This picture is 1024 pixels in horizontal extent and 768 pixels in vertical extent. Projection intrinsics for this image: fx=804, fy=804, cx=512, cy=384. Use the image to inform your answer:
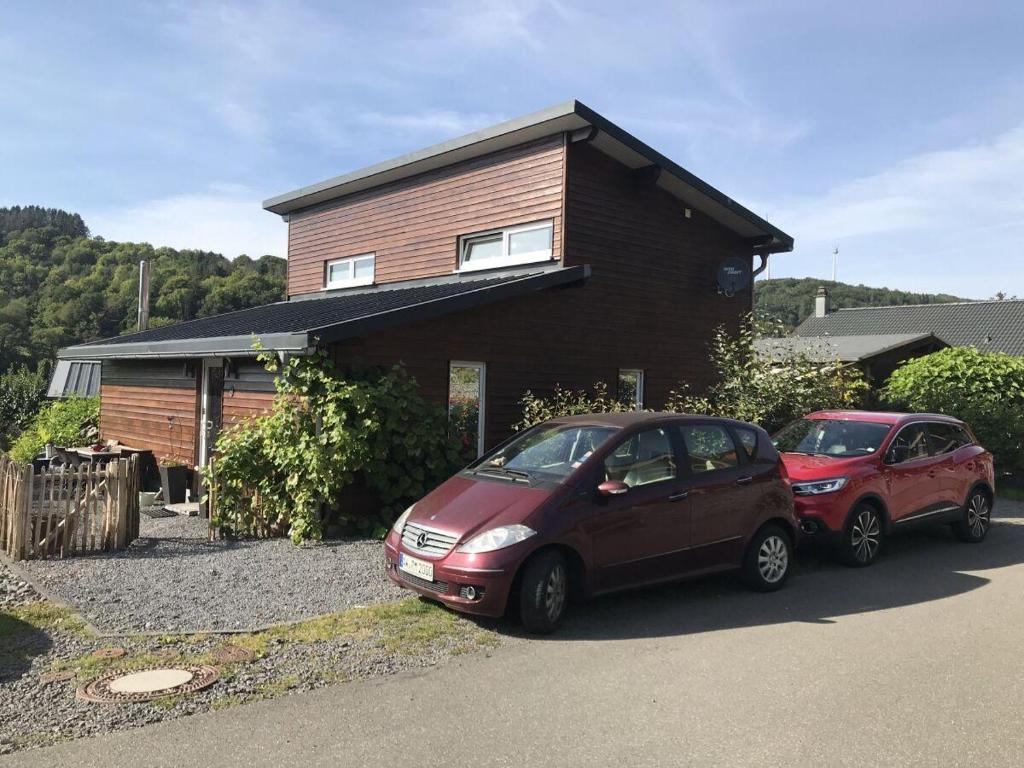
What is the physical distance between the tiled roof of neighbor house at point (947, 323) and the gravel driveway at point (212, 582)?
3266 cm

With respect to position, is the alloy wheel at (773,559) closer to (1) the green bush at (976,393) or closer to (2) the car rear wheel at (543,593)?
(2) the car rear wheel at (543,593)

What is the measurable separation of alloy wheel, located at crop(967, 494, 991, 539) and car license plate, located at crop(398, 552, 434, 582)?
7.69m

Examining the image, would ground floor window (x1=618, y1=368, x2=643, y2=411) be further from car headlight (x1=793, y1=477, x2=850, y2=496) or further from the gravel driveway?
the gravel driveway

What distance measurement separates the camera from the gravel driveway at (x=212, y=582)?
6500 millimetres

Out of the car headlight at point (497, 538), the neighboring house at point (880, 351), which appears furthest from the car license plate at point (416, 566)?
the neighboring house at point (880, 351)

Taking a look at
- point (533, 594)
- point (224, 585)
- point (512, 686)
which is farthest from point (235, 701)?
point (224, 585)

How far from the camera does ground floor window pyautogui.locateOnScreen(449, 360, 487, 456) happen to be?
11.6m

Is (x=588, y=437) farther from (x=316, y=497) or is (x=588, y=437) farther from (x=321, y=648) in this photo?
(x=316, y=497)

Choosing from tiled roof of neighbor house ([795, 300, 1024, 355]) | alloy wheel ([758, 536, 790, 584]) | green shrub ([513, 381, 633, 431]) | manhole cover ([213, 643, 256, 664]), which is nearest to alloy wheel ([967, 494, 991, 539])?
alloy wheel ([758, 536, 790, 584])

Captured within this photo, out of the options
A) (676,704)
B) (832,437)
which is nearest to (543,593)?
(676,704)

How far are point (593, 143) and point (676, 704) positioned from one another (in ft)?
34.4

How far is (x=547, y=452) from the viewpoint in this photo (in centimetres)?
734

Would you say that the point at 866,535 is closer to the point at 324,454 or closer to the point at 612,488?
the point at 612,488

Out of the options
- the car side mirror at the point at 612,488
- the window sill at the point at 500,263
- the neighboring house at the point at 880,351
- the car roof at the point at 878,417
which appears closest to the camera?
the car side mirror at the point at 612,488
